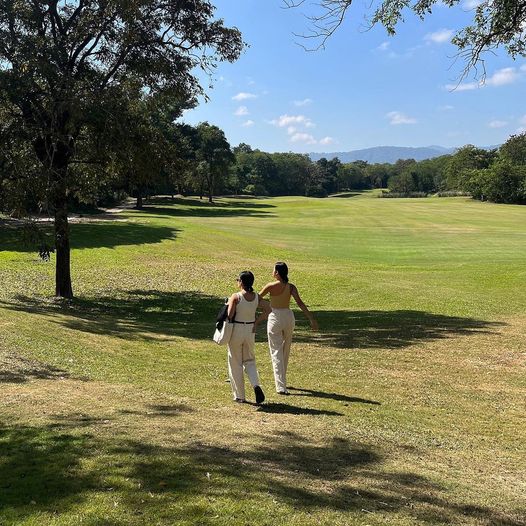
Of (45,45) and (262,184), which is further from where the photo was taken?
(262,184)

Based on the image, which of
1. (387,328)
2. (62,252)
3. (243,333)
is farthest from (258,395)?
(62,252)

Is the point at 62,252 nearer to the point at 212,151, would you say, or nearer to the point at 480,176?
the point at 212,151

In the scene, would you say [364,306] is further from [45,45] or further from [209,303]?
[45,45]

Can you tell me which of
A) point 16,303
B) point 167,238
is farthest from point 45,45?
point 167,238

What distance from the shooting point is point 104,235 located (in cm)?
3559

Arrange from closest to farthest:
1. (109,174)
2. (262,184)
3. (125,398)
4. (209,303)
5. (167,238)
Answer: (125,398)
(109,174)
(209,303)
(167,238)
(262,184)

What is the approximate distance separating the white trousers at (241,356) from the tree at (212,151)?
2899 inches

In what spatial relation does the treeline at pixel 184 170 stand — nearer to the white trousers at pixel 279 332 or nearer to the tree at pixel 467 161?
the tree at pixel 467 161

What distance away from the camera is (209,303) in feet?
70.3

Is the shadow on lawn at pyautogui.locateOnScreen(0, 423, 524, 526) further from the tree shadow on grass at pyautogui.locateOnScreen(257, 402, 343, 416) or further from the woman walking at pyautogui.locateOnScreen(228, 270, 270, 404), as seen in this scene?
the woman walking at pyautogui.locateOnScreen(228, 270, 270, 404)

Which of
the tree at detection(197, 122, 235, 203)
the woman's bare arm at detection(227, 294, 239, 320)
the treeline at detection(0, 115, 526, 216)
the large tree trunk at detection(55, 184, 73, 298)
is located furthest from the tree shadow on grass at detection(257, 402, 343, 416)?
the tree at detection(197, 122, 235, 203)

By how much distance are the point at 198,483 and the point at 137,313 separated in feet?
46.9

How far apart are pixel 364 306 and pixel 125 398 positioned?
14.4 m

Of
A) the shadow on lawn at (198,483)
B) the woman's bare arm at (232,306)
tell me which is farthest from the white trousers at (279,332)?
the shadow on lawn at (198,483)
